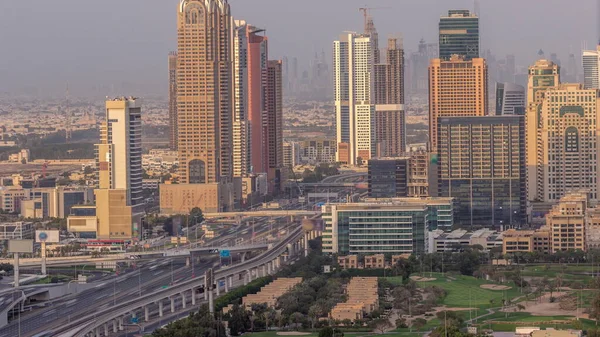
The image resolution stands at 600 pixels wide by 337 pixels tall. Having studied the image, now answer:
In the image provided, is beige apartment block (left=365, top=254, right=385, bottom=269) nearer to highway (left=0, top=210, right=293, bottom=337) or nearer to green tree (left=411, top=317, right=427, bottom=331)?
highway (left=0, top=210, right=293, bottom=337)

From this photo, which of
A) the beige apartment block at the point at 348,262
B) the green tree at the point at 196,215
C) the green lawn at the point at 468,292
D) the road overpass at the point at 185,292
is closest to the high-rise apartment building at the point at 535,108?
the road overpass at the point at 185,292

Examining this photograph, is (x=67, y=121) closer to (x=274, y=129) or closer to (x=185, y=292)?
(x=274, y=129)

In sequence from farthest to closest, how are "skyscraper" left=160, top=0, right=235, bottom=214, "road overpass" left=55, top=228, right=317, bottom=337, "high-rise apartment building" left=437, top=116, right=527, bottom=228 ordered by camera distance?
"skyscraper" left=160, top=0, right=235, bottom=214, "high-rise apartment building" left=437, top=116, right=527, bottom=228, "road overpass" left=55, top=228, right=317, bottom=337

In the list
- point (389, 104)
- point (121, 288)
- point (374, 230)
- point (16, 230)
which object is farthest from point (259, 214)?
point (389, 104)

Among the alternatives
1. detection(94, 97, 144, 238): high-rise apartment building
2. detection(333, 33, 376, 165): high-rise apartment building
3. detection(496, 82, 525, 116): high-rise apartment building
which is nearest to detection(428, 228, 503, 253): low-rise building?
detection(94, 97, 144, 238): high-rise apartment building

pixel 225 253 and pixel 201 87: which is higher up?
pixel 201 87
